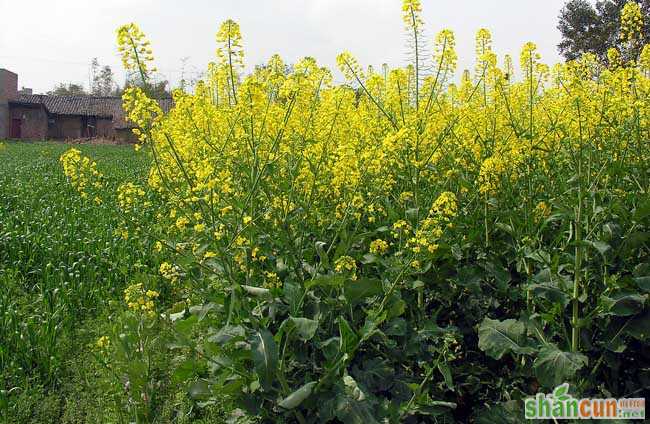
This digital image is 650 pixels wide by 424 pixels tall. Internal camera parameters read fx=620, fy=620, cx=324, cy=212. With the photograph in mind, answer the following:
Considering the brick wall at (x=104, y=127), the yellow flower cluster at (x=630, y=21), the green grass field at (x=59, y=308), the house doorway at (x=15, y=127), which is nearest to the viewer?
the green grass field at (x=59, y=308)

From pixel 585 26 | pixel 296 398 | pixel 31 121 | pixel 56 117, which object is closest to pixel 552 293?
pixel 296 398

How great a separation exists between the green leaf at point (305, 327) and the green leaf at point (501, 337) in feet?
2.63

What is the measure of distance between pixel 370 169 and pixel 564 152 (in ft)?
3.59

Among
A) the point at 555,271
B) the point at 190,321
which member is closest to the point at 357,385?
the point at 190,321

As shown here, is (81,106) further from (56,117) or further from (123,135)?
(123,135)

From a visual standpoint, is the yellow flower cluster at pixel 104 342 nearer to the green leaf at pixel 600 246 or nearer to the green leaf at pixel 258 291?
the green leaf at pixel 258 291

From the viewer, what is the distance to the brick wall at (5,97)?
50.9 metres

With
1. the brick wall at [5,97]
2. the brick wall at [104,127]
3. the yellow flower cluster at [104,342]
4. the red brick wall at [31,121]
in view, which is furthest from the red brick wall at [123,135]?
the yellow flower cluster at [104,342]

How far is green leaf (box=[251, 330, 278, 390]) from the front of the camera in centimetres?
257

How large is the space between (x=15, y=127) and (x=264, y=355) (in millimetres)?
57017

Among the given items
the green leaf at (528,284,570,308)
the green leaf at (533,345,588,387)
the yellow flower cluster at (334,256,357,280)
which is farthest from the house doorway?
the green leaf at (533,345,588,387)

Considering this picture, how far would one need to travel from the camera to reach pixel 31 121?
5353 cm

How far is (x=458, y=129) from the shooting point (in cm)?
384

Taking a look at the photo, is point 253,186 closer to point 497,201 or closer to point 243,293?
point 243,293
